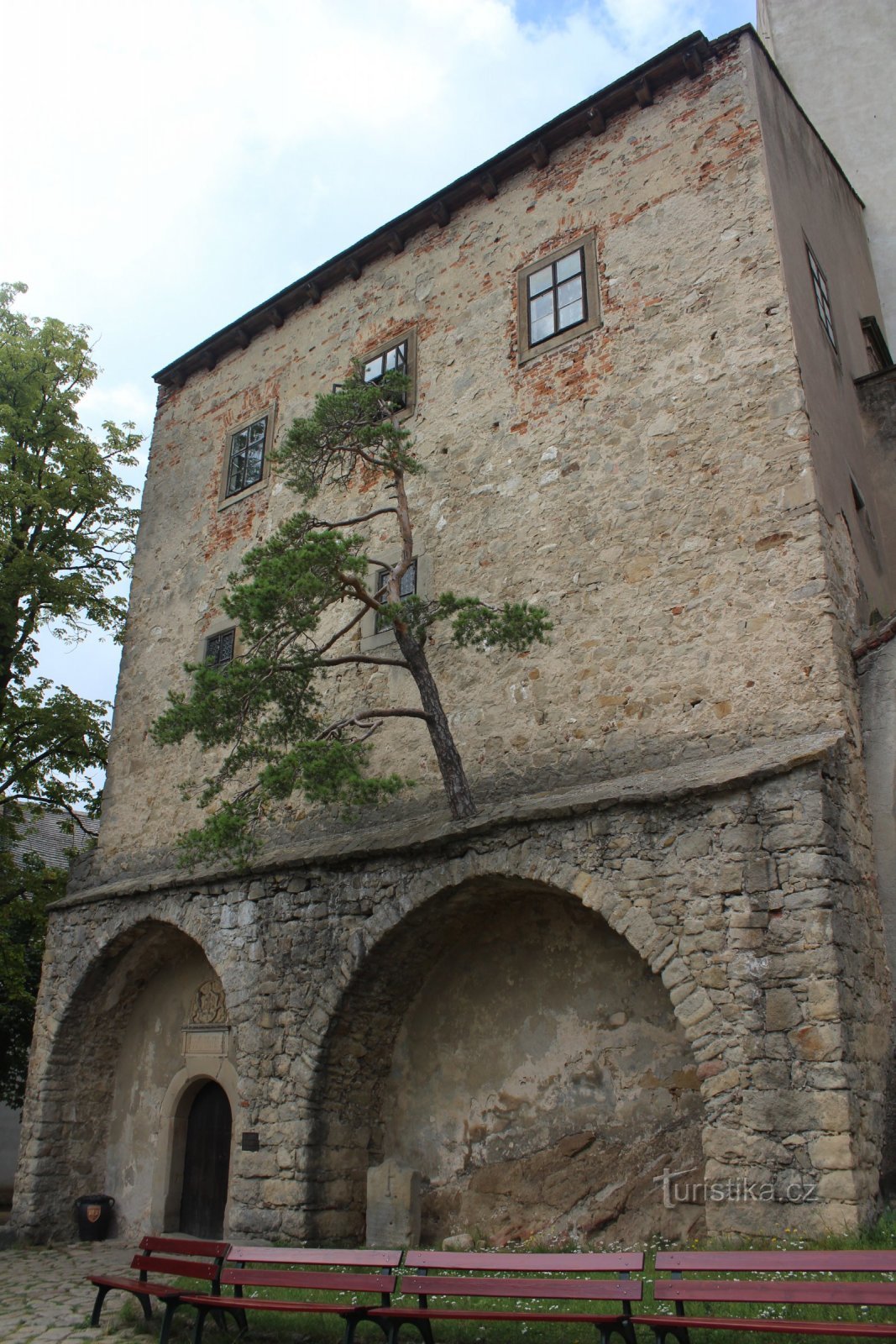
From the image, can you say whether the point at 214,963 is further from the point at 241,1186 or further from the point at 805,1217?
the point at 805,1217

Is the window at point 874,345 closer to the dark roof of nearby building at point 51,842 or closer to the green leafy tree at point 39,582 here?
the green leafy tree at point 39,582

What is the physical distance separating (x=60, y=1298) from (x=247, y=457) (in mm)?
9028

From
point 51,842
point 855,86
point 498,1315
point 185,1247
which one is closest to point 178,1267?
point 185,1247

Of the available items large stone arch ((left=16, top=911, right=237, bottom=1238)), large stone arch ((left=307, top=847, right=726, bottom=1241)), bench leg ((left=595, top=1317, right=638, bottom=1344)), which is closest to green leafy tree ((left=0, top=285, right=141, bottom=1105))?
large stone arch ((left=16, top=911, right=237, bottom=1238))

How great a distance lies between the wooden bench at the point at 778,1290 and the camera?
3781 mm

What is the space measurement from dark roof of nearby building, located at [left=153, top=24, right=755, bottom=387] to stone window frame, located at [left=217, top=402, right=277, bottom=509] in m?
1.30

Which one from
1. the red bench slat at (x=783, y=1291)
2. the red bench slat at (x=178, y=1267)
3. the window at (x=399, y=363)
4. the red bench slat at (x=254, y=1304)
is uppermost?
the window at (x=399, y=363)

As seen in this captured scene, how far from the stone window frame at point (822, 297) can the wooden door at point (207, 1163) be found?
947 cm

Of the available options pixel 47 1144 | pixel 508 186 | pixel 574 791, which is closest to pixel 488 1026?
pixel 574 791

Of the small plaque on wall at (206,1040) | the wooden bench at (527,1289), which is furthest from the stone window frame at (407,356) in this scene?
the wooden bench at (527,1289)

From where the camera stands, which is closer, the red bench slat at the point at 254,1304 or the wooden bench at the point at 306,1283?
the wooden bench at the point at 306,1283

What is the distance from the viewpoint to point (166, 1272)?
586cm

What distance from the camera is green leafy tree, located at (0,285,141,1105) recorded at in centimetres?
1291

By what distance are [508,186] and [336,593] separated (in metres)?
5.55
